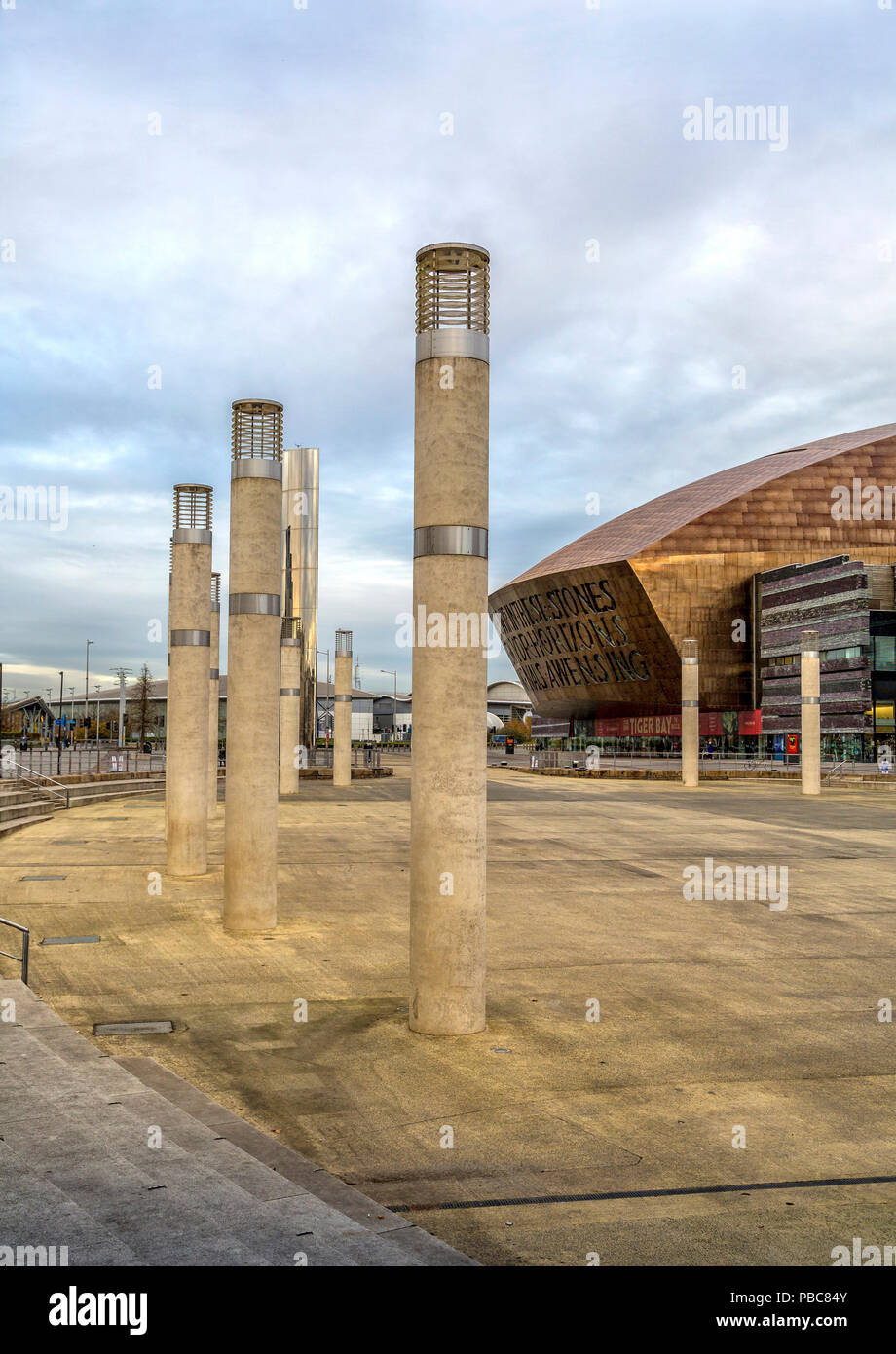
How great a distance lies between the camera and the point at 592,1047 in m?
9.31

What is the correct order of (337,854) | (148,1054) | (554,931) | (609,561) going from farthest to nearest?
(609,561)
(337,854)
(554,931)
(148,1054)

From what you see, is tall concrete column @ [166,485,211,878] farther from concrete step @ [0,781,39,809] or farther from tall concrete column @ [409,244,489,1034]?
concrete step @ [0,781,39,809]

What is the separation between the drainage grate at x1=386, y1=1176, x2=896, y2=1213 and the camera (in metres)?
5.98

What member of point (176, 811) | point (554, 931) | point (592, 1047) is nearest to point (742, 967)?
point (554, 931)

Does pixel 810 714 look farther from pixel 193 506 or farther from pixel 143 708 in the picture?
pixel 143 708

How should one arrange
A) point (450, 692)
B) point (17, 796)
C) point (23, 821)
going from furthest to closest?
point (17, 796) → point (23, 821) → point (450, 692)

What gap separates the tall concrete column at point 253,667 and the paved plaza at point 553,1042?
0.76 m

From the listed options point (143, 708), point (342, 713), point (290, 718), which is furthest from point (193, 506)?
point (143, 708)

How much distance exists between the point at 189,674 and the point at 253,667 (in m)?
5.25

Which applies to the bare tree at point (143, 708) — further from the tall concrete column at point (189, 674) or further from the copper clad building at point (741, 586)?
the tall concrete column at point (189, 674)

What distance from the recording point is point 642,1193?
6.20 meters

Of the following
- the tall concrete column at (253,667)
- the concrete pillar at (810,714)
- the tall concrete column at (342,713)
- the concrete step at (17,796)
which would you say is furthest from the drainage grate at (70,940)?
the concrete pillar at (810,714)

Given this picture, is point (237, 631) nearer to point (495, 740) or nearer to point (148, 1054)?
point (148, 1054)

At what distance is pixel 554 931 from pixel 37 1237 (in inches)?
408
